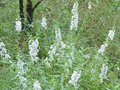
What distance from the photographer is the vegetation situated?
11.9ft

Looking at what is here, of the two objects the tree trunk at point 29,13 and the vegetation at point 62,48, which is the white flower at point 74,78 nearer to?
the vegetation at point 62,48

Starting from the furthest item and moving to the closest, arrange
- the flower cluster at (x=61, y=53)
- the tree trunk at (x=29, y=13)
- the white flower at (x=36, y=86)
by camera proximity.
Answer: the tree trunk at (x=29, y=13)
the flower cluster at (x=61, y=53)
the white flower at (x=36, y=86)

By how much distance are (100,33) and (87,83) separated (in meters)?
1.41

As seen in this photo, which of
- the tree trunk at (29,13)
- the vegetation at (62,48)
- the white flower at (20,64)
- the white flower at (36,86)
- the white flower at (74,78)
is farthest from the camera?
the tree trunk at (29,13)

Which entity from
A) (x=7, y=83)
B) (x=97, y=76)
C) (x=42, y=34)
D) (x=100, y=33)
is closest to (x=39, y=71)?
(x=7, y=83)

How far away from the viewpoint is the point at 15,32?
4.82 metres

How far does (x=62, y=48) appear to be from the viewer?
3.92m

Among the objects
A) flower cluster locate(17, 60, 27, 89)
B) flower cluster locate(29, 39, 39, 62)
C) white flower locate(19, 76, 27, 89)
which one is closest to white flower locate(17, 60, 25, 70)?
flower cluster locate(17, 60, 27, 89)

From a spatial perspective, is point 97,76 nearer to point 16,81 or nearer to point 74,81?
point 74,81

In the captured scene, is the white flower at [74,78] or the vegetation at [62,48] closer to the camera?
the white flower at [74,78]

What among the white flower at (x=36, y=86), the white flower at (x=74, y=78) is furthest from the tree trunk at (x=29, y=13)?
the white flower at (x=36, y=86)

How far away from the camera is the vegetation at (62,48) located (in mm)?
3625

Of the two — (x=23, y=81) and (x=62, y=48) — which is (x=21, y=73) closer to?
(x=23, y=81)

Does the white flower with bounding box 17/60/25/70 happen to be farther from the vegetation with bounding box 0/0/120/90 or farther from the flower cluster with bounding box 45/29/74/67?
the flower cluster with bounding box 45/29/74/67
